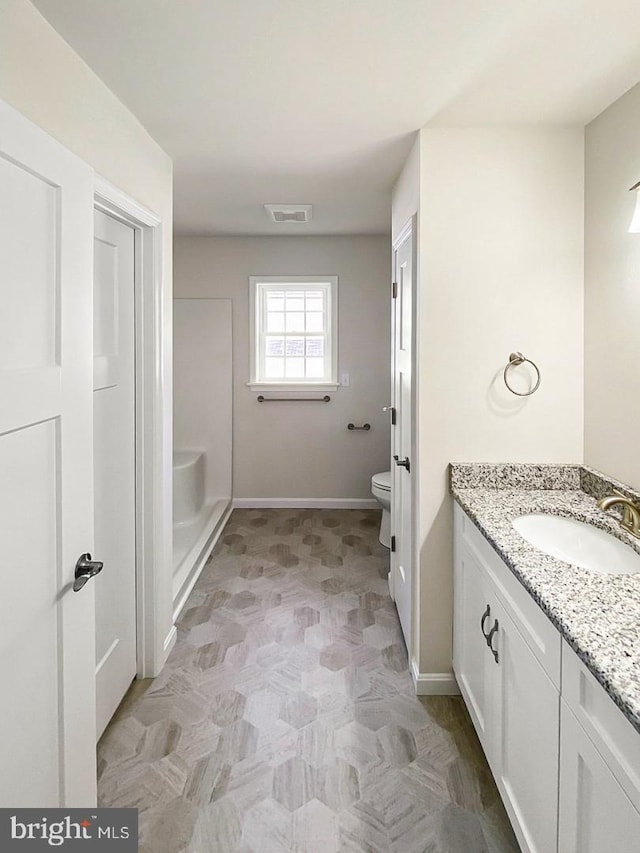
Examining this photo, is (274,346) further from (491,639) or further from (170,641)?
(491,639)

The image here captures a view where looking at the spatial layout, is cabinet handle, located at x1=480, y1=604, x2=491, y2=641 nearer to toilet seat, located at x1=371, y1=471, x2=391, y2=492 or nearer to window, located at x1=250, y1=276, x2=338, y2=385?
toilet seat, located at x1=371, y1=471, x2=391, y2=492

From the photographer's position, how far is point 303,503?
4.99 meters

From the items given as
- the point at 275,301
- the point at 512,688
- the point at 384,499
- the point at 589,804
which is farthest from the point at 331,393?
the point at 589,804

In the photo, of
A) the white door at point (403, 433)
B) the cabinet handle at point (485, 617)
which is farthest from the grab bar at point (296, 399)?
the cabinet handle at point (485, 617)

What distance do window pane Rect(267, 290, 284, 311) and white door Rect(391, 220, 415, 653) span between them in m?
1.97

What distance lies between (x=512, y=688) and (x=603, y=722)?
21.3 inches

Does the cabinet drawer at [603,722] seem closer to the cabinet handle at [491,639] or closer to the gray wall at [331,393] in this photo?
the cabinet handle at [491,639]

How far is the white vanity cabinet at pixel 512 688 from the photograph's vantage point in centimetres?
125

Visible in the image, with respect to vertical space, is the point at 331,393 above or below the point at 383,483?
above

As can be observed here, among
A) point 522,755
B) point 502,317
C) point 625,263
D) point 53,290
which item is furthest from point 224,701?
point 625,263

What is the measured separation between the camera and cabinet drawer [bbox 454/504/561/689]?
123cm

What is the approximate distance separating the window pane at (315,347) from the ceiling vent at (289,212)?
1210 millimetres

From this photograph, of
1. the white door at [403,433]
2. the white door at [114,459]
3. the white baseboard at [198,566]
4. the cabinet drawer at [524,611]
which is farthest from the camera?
the white baseboard at [198,566]

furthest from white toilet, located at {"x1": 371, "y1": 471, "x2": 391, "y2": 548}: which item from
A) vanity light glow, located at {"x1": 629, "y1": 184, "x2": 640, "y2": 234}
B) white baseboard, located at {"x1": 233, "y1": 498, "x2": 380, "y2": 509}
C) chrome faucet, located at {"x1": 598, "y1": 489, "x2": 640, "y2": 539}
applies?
vanity light glow, located at {"x1": 629, "y1": 184, "x2": 640, "y2": 234}
